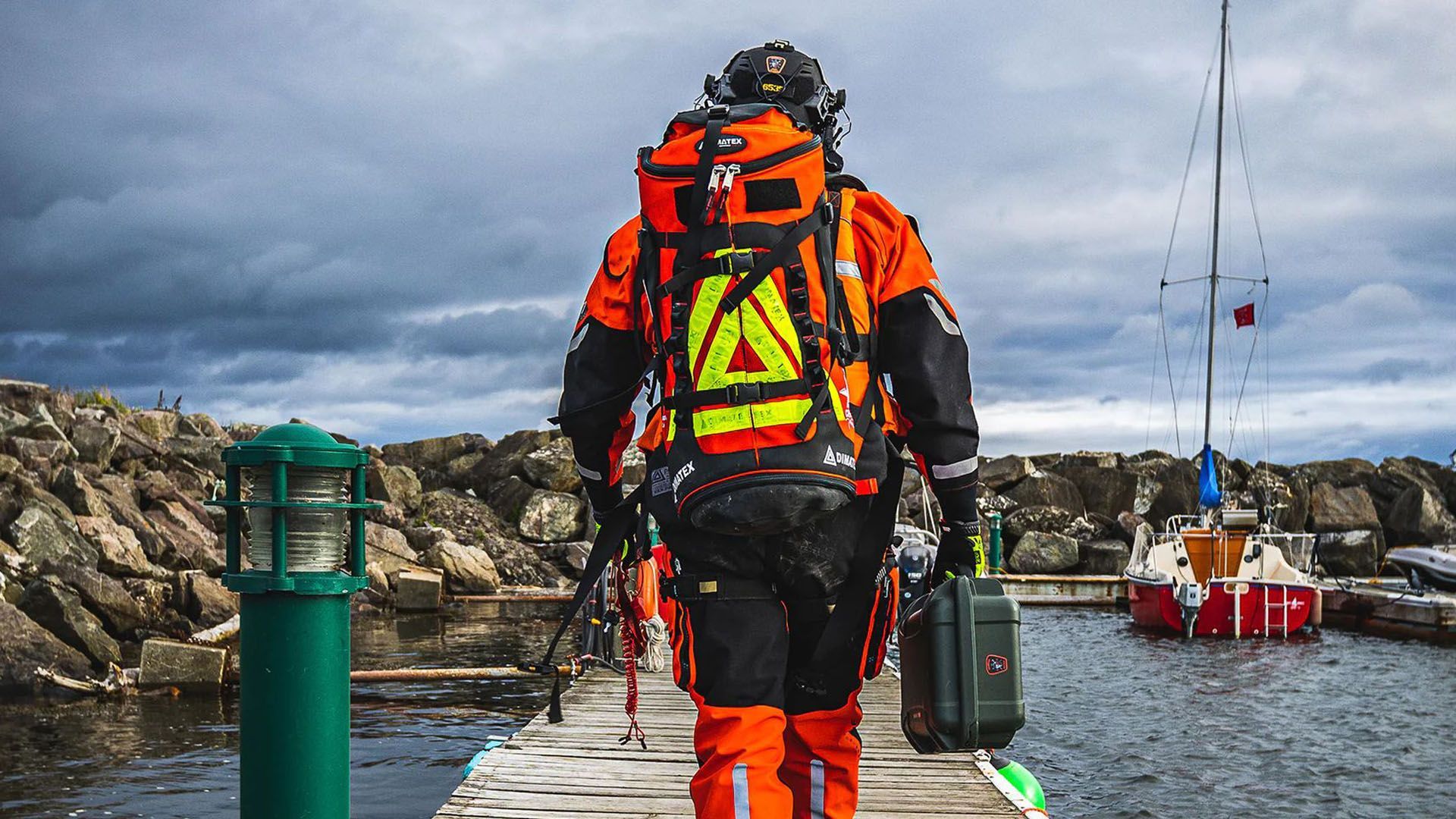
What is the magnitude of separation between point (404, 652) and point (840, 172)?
13.3m

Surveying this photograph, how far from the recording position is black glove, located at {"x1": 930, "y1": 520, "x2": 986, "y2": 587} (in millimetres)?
3406

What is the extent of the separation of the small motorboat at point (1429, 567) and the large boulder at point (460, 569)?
59.7 ft

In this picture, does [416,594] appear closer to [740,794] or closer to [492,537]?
[492,537]

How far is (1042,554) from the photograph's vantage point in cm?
3216

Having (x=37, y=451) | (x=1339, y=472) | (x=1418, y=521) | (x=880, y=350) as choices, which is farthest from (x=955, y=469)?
(x=1339, y=472)

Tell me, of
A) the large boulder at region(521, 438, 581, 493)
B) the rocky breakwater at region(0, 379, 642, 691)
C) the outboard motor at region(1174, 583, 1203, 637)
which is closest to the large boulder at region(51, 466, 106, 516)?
the rocky breakwater at region(0, 379, 642, 691)

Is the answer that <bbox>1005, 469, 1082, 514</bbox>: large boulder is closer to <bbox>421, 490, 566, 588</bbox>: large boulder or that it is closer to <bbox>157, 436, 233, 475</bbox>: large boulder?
<bbox>421, 490, 566, 588</bbox>: large boulder

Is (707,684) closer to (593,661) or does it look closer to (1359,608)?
(593,661)

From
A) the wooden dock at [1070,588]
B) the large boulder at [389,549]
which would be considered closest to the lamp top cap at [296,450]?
the large boulder at [389,549]

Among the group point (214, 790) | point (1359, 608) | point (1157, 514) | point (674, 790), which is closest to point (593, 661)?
point (214, 790)

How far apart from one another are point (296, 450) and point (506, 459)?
28.4 metres

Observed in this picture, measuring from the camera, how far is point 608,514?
380cm

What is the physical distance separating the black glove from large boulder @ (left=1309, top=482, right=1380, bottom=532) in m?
37.0

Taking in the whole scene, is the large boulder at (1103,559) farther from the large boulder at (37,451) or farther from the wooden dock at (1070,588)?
the large boulder at (37,451)
